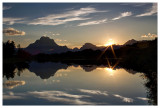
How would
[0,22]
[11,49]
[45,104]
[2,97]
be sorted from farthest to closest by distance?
[11,49] → [0,22] → [2,97] → [45,104]

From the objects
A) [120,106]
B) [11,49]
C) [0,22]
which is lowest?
[120,106]

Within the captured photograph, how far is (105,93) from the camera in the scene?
23281 mm

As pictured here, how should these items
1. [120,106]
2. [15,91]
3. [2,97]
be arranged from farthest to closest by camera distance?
[15,91], [2,97], [120,106]

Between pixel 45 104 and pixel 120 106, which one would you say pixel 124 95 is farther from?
pixel 45 104

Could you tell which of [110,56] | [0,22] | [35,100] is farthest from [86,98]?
[110,56]

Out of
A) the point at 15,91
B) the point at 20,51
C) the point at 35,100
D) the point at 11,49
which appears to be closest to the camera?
the point at 35,100

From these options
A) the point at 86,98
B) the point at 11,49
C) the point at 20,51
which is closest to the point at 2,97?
the point at 86,98

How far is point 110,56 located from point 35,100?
157141mm

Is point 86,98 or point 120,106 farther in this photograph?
point 86,98

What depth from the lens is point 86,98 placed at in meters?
20.8

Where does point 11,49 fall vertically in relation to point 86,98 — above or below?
above

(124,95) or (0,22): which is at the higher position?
(0,22)

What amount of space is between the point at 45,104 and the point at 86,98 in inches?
177

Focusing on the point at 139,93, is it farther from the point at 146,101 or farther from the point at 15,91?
the point at 15,91
